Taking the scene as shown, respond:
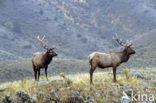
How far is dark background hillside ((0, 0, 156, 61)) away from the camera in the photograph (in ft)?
230

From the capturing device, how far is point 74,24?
89062mm

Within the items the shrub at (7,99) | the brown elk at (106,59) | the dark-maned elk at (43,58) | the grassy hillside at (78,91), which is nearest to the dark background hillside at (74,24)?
the dark-maned elk at (43,58)

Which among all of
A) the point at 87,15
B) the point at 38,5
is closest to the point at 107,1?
the point at 87,15

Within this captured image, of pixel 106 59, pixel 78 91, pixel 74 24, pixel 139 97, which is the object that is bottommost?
pixel 139 97

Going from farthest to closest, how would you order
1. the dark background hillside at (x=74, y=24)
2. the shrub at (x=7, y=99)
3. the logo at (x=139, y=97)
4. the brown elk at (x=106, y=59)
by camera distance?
1. the dark background hillside at (x=74, y=24)
2. the brown elk at (x=106, y=59)
3. the logo at (x=139, y=97)
4. the shrub at (x=7, y=99)

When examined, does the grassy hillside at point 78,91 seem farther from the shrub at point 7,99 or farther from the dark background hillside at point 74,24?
the dark background hillside at point 74,24

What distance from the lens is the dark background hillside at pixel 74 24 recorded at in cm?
6999

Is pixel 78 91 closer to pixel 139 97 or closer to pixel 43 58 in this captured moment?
pixel 139 97

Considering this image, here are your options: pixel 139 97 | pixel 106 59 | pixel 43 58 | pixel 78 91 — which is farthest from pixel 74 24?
pixel 139 97

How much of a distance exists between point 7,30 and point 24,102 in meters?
66.8

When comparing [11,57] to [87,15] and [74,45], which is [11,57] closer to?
[74,45]

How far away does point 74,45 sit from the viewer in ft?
252

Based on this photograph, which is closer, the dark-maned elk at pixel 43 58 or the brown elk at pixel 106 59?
the brown elk at pixel 106 59

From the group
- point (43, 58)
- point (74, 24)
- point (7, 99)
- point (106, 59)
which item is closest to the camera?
point (7, 99)
